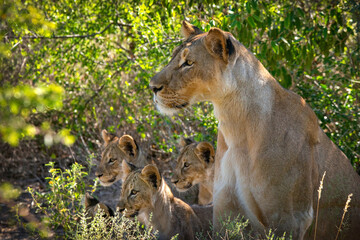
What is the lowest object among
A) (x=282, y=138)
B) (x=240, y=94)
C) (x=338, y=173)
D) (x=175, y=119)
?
(x=175, y=119)

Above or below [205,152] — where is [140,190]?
below

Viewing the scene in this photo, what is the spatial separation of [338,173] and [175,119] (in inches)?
143

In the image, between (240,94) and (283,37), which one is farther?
(283,37)

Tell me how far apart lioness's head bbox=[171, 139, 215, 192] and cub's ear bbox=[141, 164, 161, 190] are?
721 millimetres

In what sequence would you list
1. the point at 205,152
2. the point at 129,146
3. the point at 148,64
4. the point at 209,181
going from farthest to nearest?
1. the point at 148,64
2. the point at 129,146
3. the point at 209,181
4. the point at 205,152

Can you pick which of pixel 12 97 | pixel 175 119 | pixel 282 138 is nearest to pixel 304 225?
pixel 282 138

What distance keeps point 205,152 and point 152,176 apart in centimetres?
91

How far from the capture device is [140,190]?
5125 mm

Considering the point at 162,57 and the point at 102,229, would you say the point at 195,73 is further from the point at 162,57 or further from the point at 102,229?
the point at 162,57

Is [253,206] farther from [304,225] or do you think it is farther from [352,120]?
[352,120]

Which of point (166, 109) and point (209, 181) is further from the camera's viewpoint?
point (209, 181)

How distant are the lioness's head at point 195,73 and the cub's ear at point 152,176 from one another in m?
1.32

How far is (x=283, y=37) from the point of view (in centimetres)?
624

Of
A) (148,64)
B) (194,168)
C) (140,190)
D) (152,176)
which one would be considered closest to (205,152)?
(194,168)
